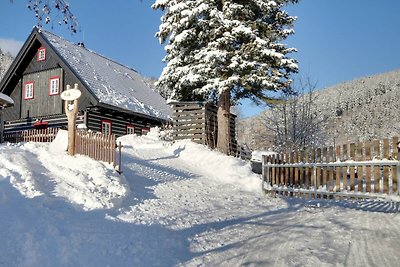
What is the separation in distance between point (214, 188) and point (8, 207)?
683 cm

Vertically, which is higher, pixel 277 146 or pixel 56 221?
pixel 277 146

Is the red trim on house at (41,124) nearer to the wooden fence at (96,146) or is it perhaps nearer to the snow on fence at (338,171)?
the wooden fence at (96,146)

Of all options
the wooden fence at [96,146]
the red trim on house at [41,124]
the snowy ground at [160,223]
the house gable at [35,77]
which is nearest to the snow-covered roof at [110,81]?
A: the house gable at [35,77]

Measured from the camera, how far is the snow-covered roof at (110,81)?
25047 millimetres

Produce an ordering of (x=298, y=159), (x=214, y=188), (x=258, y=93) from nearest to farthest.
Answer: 1. (x=298, y=159)
2. (x=214, y=188)
3. (x=258, y=93)

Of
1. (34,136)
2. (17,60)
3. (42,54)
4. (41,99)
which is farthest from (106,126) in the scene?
(17,60)

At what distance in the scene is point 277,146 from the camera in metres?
25.6

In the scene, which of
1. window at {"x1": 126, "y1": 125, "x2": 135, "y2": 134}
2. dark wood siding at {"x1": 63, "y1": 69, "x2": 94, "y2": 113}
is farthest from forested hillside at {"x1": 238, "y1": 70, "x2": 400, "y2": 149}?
dark wood siding at {"x1": 63, "y1": 69, "x2": 94, "y2": 113}

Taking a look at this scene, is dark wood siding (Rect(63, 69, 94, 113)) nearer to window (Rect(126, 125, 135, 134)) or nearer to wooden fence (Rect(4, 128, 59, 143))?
wooden fence (Rect(4, 128, 59, 143))

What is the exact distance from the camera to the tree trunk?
62.4 ft

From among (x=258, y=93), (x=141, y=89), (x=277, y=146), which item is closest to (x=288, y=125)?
(x=277, y=146)

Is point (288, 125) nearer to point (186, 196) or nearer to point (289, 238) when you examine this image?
point (186, 196)

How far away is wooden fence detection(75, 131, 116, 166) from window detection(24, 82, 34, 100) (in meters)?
16.8

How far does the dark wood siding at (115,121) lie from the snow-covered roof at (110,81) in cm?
128
